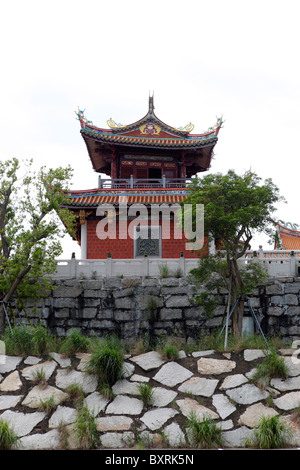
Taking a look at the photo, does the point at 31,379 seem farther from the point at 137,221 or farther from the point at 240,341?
the point at 137,221

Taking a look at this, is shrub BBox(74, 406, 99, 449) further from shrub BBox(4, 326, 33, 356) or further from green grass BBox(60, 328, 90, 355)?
shrub BBox(4, 326, 33, 356)

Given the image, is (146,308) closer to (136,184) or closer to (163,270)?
(163,270)

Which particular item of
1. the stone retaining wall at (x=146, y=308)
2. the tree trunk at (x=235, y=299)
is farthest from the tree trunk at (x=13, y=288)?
the tree trunk at (x=235, y=299)

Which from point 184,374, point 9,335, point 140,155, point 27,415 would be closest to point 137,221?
point 140,155

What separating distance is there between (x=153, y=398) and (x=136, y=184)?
43.9 ft

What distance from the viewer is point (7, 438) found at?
24.3ft

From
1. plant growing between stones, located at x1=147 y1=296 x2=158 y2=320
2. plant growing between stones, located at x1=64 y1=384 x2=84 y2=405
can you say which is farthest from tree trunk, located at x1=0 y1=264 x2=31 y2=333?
plant growing between stones, located at x1=64 y1=384 x2=84 y2=405

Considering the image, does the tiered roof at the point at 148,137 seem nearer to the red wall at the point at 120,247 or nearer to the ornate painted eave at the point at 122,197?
the ornate painted eave at the point at 122,197

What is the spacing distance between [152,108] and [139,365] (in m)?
15.2

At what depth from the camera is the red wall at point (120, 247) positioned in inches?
724

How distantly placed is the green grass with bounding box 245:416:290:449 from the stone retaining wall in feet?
19.4

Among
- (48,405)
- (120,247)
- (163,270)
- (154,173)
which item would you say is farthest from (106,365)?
(154,173)

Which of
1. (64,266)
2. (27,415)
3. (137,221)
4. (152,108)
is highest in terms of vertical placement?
(152,108)

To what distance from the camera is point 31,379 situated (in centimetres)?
931
